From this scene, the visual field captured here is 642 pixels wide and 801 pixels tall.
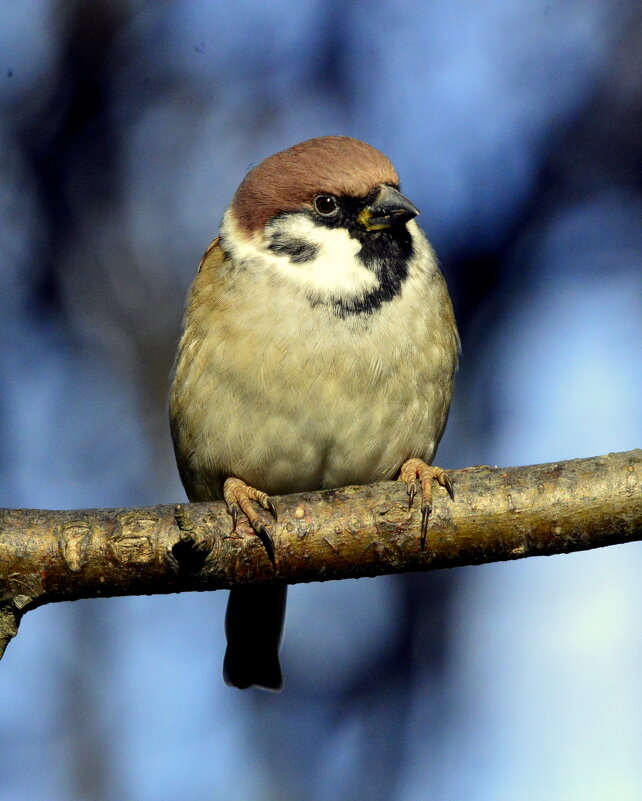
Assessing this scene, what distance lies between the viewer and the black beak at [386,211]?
3479 millimetres

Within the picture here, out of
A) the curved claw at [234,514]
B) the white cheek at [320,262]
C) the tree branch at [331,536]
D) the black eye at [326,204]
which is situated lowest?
the tree branch at [331,536]

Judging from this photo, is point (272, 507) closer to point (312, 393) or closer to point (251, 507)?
point (251, 507)

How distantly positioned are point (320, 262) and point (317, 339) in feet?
0.93

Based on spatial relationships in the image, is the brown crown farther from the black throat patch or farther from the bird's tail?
the bird's tail

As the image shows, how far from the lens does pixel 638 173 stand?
6.54 metres

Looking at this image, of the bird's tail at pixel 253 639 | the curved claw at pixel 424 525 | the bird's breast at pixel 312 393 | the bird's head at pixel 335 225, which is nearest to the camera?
the curved claw at pixel 424 525

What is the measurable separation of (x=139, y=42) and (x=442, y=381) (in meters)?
4.24

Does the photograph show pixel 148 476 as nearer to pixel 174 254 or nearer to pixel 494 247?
pixel 174 254

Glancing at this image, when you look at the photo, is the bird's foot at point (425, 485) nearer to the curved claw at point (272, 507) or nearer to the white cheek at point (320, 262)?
the curved claw at point (272, 507)

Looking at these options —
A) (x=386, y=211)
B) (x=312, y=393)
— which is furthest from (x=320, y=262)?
(x=312, y=393)

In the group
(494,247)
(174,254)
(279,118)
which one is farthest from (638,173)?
(174,254)

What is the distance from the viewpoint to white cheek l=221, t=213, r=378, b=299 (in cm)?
347

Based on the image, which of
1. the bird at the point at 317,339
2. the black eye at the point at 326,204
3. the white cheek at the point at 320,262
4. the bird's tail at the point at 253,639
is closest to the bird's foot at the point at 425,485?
the bird at the point at 317,339

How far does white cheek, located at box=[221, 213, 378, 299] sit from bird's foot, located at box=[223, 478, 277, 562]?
69cm
